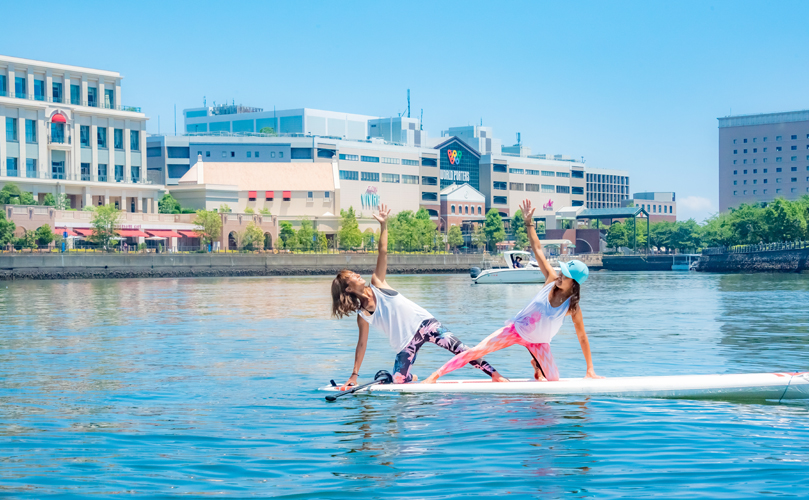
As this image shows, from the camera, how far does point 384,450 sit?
8.72m

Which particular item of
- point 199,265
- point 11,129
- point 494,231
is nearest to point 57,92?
point 11,129

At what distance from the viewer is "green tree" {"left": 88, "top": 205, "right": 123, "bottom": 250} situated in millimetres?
80500

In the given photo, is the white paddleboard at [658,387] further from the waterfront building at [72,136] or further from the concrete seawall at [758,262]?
the waterfront building at [72,136]

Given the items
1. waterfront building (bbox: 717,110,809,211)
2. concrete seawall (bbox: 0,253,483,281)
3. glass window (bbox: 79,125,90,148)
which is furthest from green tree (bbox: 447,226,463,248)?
waterfront building (bbox: 717,110,809,211)

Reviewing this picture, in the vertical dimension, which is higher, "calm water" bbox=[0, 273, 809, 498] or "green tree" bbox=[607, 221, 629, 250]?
"green tree" bbox=[607, 221, 629, 250]

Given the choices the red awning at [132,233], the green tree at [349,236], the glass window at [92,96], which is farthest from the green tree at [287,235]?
the glass window at [92,96]

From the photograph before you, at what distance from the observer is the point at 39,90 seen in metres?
93.8

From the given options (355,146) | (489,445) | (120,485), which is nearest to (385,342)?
(489,445)

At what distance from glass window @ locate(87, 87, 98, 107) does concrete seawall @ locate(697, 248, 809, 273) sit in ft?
235

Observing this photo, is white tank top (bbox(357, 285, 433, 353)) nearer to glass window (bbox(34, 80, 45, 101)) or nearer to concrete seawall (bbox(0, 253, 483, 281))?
concrete seawall (bbox(0, 253, 483, 281))

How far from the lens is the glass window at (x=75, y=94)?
97.1m

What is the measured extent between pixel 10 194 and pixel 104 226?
11.2 m

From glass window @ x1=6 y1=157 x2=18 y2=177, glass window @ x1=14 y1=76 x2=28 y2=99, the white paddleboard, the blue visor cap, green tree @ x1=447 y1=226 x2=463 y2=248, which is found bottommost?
the white paddleboard

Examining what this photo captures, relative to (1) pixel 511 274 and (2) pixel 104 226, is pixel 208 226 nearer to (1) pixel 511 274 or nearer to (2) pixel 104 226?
(2) pixel 104 226
